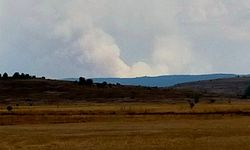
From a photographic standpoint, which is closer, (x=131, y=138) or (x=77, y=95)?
(x=131, y=138)

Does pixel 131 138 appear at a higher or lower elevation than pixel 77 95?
lower

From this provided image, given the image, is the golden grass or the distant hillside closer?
the golden grass

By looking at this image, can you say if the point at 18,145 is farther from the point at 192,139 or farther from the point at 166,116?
the point at 166,116

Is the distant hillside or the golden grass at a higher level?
the distant hillside

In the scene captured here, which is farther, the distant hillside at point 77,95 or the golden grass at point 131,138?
the distant hillside at point 77,95

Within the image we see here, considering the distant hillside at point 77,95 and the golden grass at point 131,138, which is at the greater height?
the distant hillside at point 77,95

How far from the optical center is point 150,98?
178750 mm

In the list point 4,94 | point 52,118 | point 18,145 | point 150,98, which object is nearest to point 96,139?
point 18,145

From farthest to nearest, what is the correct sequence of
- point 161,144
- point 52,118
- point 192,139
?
1. point 52,118
2. point 192,139
3. point 161,144

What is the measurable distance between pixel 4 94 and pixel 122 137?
456 feet

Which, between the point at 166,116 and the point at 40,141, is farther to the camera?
the point at 166,116

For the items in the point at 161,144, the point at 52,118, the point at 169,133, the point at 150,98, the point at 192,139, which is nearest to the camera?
the point at 161,144

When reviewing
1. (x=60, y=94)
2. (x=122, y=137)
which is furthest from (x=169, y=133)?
(x=60, y=94)

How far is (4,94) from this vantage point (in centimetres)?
18638
